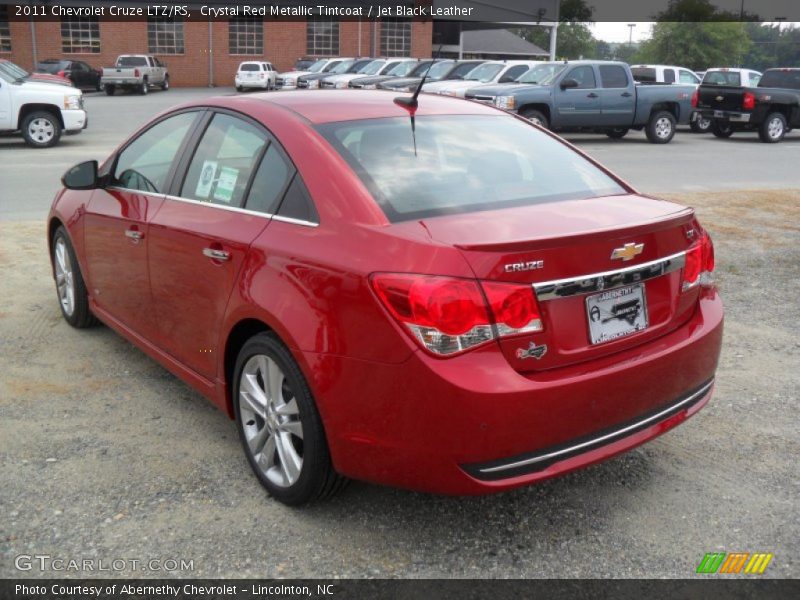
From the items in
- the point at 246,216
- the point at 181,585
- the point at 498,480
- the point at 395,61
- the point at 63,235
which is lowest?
the point at 181,585

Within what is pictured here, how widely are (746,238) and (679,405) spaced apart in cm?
627

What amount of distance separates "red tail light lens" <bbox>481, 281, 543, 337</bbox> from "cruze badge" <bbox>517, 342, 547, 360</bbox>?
6 centimetres

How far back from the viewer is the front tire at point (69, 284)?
17.7ft

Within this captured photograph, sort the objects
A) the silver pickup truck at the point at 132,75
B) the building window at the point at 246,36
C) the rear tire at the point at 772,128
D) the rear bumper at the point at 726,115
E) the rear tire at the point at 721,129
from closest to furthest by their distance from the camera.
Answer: the rear bumper at the point at 726,115, the rear tire at the point at 772,128, the rear tire at the point at 721,129, the silver pickup truck at the point at 132,75, the building window at the point at 246,36

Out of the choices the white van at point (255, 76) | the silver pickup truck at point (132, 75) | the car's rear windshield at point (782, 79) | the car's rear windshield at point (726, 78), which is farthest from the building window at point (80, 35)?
the car's rear windshield at point (782, 79)

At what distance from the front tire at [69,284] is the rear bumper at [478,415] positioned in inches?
114

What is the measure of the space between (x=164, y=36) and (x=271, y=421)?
4980cm

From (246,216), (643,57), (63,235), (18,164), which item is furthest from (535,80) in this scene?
(643,57)

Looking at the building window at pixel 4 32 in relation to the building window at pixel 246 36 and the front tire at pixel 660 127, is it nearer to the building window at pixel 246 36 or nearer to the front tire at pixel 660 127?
the building window at pixel 246 36

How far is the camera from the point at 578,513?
11.2ft

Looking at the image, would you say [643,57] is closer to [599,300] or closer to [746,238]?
[746,238]

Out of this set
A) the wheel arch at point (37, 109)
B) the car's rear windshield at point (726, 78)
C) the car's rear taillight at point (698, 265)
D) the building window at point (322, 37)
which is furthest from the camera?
the building window at point (322, 37)

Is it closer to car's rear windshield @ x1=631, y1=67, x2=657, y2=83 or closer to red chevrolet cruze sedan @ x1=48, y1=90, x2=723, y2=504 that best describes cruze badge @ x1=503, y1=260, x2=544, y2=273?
red chevrolet cruze sedan @ x1=48, y1=90, x2=723, y2=504

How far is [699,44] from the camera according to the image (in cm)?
8194
